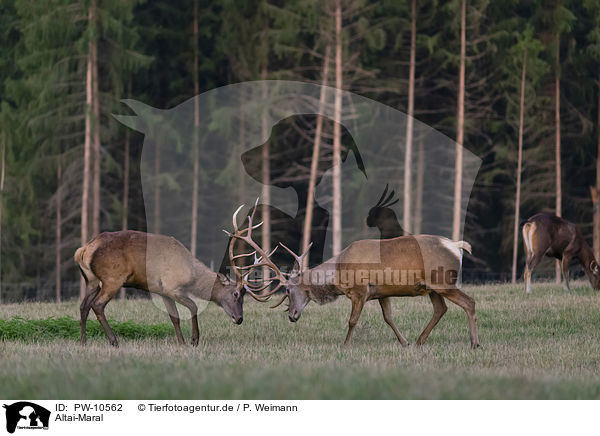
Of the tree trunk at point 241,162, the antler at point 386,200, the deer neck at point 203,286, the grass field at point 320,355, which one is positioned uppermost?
the tree trunk at point 241,162

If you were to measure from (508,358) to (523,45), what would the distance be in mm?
23089

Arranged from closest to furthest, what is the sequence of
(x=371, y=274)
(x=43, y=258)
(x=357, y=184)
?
(x=371, y=274)
(x=357, y=184)
(x=43, y=258)

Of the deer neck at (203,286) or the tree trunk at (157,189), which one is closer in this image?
the deer neck at (203,286)

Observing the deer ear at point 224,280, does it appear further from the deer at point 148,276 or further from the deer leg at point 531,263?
the deer leg at point 531,263

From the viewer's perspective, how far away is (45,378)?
8.07 meters

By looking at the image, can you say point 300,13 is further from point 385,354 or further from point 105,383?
point 105,383

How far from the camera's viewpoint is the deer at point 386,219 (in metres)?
32.7

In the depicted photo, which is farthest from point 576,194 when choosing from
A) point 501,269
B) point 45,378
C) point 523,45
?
point 45,378

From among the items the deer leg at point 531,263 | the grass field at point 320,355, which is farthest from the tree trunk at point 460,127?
the grass field at point 320,355

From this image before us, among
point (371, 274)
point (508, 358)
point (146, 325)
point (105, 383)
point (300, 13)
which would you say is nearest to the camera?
point (105, 383)

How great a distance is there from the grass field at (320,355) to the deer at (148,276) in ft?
1.78
